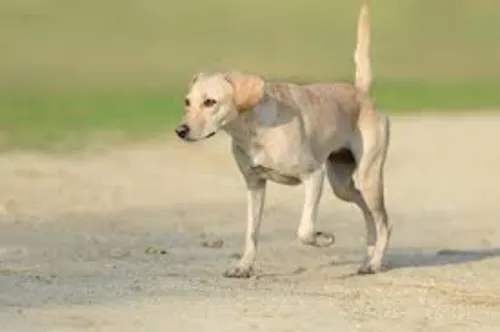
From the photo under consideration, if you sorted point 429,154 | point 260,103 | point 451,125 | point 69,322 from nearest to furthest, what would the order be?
1. point 69,322
2. point 260,103
3. point 429,154
4. point 451,125

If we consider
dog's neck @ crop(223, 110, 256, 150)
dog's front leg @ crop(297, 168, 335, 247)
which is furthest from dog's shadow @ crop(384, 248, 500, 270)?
dog's neck @ crop(223, 110, 256, 150)

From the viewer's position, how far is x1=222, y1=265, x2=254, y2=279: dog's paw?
13098 mm

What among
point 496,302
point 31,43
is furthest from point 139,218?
point 31,43

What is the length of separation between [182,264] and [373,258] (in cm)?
133

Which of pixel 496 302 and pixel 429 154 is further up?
pixel 496 302

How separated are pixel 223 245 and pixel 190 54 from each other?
27507mm

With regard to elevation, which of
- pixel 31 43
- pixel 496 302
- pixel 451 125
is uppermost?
Result: pixel 496 302

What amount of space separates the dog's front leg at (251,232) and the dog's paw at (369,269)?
2.81 feet

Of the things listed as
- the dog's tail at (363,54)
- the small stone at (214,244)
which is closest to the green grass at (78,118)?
the small stone at (214,244)

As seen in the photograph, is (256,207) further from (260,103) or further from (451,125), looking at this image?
(451,125)

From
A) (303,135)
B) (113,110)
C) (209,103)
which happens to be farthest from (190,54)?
(209,103)

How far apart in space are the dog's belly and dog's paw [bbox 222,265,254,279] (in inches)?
24.6

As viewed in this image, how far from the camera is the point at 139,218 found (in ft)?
59.8

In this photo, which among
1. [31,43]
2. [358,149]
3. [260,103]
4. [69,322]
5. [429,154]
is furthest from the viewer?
[31,43]
